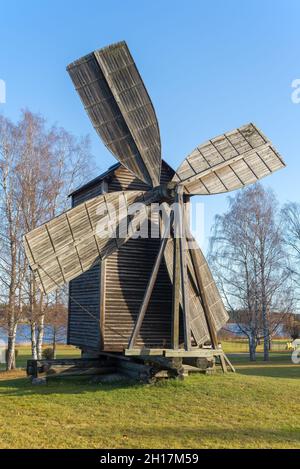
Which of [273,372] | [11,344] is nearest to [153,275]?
[273,372]

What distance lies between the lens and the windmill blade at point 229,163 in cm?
1148

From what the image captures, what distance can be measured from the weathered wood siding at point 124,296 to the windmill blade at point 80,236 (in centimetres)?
216

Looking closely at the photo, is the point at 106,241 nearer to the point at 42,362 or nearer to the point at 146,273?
the point at 146,273

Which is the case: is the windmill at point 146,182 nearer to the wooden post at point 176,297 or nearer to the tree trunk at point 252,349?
the wooden post at point 176,297

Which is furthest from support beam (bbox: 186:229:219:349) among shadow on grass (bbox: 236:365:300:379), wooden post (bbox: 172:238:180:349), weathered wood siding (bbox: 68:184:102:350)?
shadow on grass (bbox: 236:365:300:379)

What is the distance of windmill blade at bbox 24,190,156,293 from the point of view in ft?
33.1

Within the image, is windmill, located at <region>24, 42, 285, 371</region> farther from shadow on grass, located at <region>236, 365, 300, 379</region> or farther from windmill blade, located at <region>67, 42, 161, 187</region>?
shadow on grass, located at <region>236, 365, 300, 379</region>

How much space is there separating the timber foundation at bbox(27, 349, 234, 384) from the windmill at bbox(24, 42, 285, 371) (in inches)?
4.1

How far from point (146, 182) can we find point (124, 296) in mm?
3477

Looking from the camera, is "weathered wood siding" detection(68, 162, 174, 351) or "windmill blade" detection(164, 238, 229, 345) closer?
"windmill blade" detection(164, 238, 229, 345)

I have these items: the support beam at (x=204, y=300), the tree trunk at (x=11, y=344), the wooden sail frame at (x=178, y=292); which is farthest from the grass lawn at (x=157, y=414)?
the tree trunk at (x=11, y=344)

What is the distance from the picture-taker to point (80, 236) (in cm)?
1058

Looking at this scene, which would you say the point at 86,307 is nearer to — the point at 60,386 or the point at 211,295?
the point at 60,386

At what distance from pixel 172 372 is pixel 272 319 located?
17803 mm
